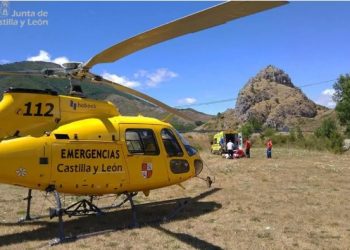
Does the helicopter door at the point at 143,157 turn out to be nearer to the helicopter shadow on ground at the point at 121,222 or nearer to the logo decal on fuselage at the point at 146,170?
the logo decal on fuselage at the point at 146,170

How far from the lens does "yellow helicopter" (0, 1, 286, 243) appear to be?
31.8 feet

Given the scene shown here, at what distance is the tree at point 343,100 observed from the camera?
76.4 meters

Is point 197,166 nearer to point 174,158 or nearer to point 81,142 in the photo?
point 174,158

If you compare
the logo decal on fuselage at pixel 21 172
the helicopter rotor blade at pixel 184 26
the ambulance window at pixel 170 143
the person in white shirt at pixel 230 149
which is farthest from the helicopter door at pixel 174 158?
the person in white shirt at pixel 230 149

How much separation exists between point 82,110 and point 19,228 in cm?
340

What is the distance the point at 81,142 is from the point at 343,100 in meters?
74.2

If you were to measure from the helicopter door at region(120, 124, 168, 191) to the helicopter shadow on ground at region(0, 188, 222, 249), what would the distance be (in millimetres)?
980

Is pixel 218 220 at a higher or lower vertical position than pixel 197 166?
lower

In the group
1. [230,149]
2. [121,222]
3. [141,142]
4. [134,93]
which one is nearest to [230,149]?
[230,149]

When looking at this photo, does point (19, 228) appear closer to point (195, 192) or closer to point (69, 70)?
point (69, 70)

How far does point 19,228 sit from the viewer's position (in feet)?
36.1

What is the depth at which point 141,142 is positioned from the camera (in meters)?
11.7

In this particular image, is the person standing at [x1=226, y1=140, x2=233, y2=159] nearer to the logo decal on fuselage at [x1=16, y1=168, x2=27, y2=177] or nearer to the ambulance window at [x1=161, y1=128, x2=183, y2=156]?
the ambulance window at [x1=161, y1=128, x2=183, y2=156]

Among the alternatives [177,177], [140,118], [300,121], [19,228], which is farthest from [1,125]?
[300,121]
